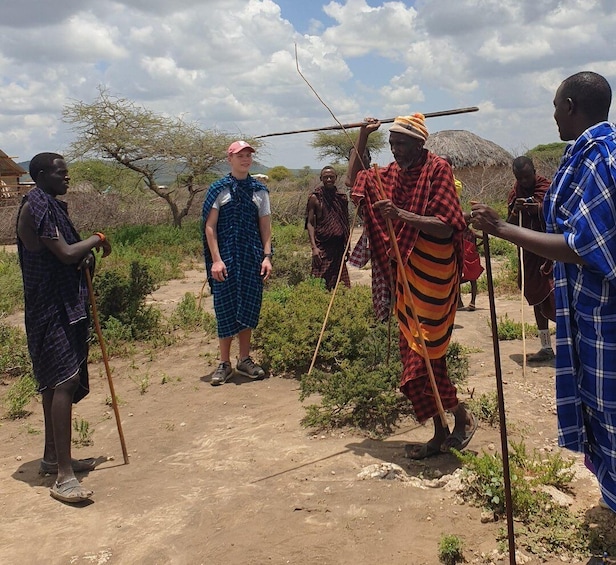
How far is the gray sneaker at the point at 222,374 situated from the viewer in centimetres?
550

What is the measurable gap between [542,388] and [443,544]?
259cm

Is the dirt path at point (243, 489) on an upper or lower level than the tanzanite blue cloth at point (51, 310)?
lower

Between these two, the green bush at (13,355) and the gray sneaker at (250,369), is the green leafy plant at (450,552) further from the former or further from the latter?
the green bush at (13,355)

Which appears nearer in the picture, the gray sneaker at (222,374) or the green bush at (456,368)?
the green bush at (456,368)

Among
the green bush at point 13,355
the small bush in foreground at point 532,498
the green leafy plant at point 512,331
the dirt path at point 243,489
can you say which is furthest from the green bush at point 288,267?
the small bush in foreground at point 532,498

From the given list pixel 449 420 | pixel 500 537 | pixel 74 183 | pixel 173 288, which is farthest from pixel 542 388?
pixel 74 183

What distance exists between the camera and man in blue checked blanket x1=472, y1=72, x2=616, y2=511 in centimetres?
231

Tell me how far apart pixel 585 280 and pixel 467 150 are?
22.7 m

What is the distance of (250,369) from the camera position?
5.63 metres

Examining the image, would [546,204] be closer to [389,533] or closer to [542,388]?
[389,533]

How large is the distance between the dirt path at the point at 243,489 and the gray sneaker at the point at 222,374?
0.07 meters

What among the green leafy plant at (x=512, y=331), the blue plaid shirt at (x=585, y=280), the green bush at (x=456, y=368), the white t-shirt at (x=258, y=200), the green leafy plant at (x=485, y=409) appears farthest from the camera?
the green leafy plant at (x=512, y=331)

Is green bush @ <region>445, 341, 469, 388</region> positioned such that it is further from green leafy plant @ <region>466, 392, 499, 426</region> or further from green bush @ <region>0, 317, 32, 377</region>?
green bush @ <region>0, 317, 32, 377</region>

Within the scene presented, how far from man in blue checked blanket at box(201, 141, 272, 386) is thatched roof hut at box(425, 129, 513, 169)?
18.8 m
